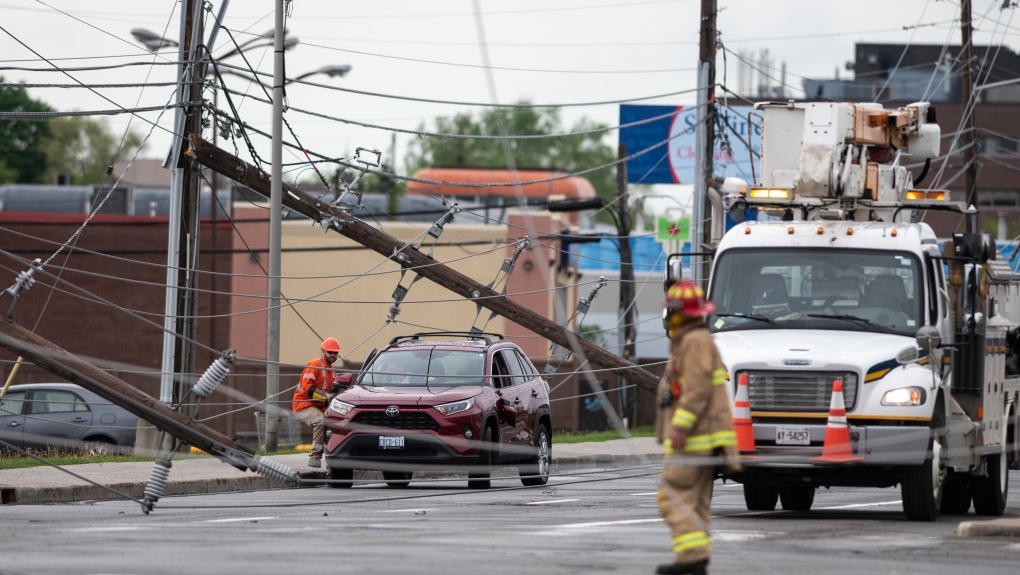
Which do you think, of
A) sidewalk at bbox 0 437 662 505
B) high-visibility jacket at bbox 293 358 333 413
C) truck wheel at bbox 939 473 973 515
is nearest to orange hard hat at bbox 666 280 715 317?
sidewalk at bbox 0 437 662 505

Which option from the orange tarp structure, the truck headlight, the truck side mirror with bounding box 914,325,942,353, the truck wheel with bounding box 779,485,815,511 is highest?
the orange tarp structure

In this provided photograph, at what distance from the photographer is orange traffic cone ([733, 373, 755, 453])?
13.1 meters

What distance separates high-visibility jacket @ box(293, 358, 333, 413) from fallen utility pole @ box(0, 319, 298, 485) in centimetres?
709

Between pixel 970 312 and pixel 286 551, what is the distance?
7.18m

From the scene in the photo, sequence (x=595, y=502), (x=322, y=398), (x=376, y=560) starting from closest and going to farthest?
(x=376, y=560)
(x=595, y=502)
(x=322, y=398)

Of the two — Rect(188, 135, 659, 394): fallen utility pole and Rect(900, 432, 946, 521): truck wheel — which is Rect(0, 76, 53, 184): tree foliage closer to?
Rect(188, 135, 659, 394): fallen utility pole

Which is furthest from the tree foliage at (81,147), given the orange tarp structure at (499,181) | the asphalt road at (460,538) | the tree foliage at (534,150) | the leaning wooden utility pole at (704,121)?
the asphalt road at (460,538)

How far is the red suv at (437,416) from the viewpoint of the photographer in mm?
17625

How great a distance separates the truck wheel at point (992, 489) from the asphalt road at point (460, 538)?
24 centimetres

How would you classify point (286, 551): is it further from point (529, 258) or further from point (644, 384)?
point (529, 258)

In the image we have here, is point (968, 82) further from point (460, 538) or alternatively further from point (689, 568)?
point (689, 568)

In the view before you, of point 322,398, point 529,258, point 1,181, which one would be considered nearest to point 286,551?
point 322,398

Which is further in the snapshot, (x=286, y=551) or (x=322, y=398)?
(x=322, y=398)

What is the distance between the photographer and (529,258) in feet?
152
